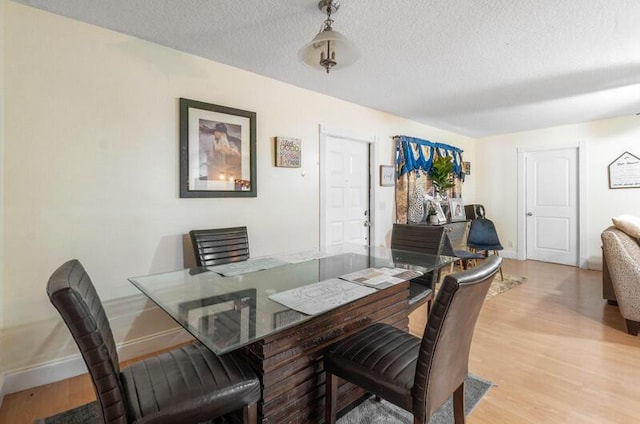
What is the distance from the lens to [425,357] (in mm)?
1109

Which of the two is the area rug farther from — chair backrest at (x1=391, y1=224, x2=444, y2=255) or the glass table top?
→ chair backrest at (x1=391, y1=224, x2=444, y2=255)

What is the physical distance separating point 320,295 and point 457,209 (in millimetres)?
4428

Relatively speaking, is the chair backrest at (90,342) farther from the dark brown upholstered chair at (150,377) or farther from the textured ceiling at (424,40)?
the textured ceiling at (424,40)

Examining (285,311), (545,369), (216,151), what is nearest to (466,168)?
(545,369)

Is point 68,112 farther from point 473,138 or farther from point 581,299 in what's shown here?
point 473,138

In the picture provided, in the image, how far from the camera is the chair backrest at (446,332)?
3.44 ft

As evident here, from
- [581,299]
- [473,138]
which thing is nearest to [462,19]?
[581,299]

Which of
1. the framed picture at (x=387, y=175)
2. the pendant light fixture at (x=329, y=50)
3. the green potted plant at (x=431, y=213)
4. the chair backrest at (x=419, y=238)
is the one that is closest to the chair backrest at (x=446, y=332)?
the pendant light fixture at (x=329, y=50)

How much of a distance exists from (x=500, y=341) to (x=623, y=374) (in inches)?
28.2

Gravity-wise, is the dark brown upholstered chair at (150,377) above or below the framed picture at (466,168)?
below

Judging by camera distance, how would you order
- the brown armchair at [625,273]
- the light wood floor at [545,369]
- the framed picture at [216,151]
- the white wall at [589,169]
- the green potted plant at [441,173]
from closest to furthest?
1. the light wood floor at [545,369]
2. the framed picture at [216,151]
3. the brown armchair at [625,273]
4. the white wall at [589,169]
5. the green potted plant at [441,173]

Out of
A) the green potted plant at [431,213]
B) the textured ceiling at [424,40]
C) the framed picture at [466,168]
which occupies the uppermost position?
the textured ceiling at [424,40]

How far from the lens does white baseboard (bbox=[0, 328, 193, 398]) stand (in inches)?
74.3

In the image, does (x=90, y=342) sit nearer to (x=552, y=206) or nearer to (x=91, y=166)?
(x=91, y=166)
